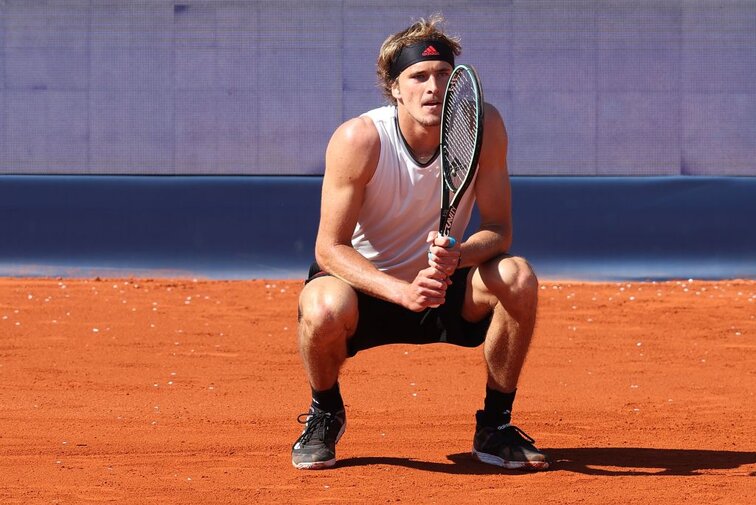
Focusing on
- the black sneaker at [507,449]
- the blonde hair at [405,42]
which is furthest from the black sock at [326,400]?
the blonde hair at [405,42]

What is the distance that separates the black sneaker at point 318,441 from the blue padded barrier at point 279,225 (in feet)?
19.0

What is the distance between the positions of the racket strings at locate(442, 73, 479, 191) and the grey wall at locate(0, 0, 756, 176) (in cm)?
612

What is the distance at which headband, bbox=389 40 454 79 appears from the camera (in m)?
4.22

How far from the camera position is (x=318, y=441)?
4086 mm

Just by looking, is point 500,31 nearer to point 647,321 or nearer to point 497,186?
point 647,321

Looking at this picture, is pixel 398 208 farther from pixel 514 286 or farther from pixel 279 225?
pixel 279 225

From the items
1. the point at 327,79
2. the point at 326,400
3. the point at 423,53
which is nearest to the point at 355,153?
the point at 423,53

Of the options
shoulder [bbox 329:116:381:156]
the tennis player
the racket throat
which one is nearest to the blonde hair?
the tennis player

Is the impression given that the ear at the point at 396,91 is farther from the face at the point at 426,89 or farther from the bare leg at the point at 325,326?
the bare leg at the point at 325,326

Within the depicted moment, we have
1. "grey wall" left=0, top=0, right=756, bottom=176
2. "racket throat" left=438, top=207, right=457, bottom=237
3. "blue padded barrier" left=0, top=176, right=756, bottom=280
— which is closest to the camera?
"racket throat" left=438, top=207, right=457, bottom=237

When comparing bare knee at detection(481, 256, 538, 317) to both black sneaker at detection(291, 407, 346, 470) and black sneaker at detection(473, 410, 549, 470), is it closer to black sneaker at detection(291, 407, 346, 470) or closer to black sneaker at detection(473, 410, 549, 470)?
black sneaker at detection(473, 410, 549, 470)

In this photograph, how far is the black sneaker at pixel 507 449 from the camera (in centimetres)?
406

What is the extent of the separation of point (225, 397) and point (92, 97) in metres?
5.42

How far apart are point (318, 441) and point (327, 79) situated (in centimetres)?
643
